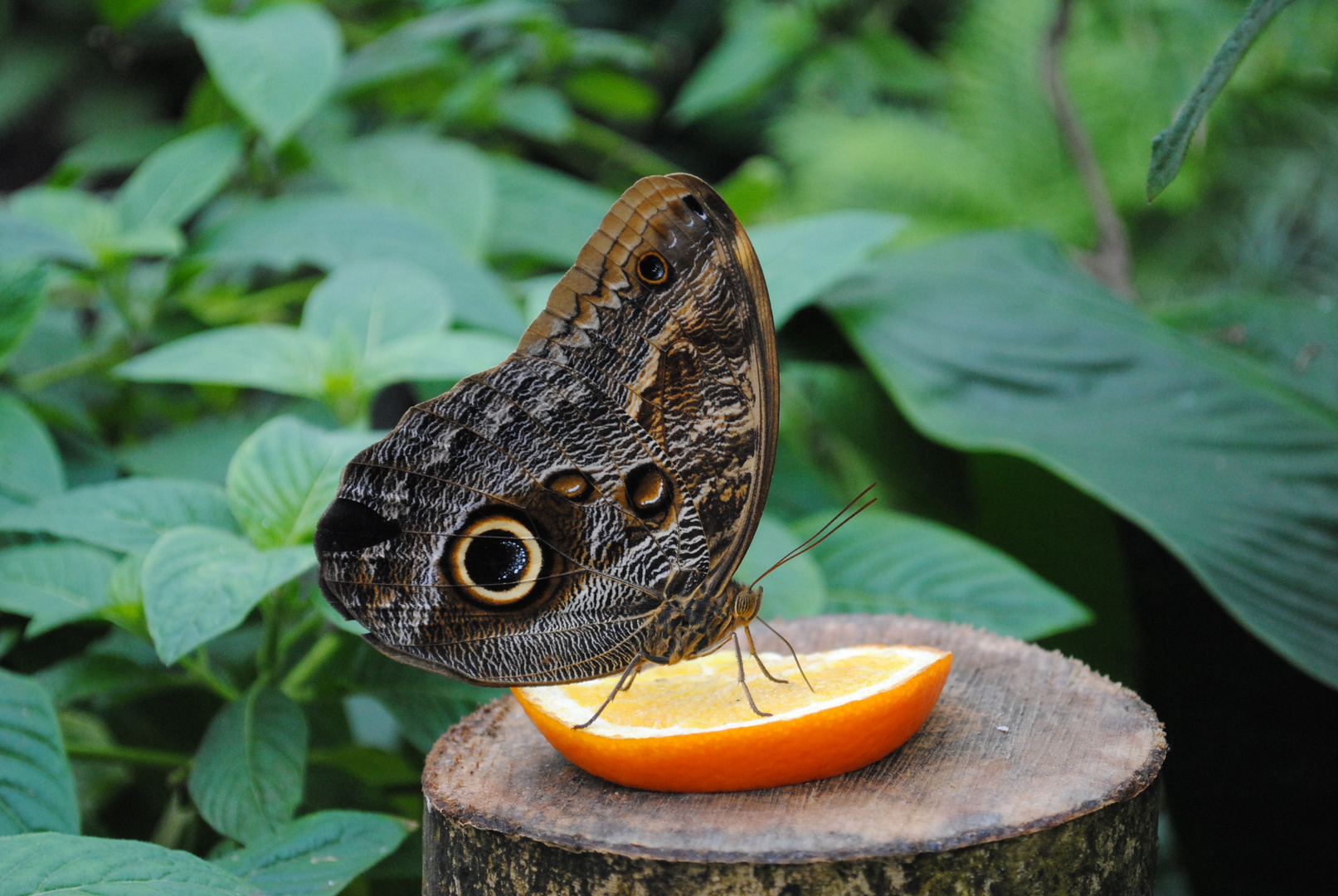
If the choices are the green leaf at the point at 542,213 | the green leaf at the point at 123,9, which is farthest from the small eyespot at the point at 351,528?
the green leaf at the point at 123,9

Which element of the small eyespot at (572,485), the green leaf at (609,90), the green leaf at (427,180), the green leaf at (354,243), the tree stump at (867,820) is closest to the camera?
the tree stump at (867,820)

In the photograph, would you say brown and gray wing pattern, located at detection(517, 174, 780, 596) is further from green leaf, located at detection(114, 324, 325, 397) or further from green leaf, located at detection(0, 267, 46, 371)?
green leaf, located at detection(0, 267, 46, 371)

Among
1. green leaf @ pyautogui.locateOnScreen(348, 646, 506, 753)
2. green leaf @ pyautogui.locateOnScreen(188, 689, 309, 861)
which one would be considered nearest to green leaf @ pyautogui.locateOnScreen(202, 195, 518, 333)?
green leaf @ pyautogui.locateOnScreen(348, 646, 506, 753)

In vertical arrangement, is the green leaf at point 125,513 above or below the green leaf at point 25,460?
above

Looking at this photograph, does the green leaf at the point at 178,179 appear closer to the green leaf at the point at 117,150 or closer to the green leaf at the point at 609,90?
the green leaf at the point at 117,150

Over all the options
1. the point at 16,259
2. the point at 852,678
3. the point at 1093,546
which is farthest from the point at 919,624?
the point at 16,259

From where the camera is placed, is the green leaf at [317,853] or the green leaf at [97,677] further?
the green leaf at [97,677]
